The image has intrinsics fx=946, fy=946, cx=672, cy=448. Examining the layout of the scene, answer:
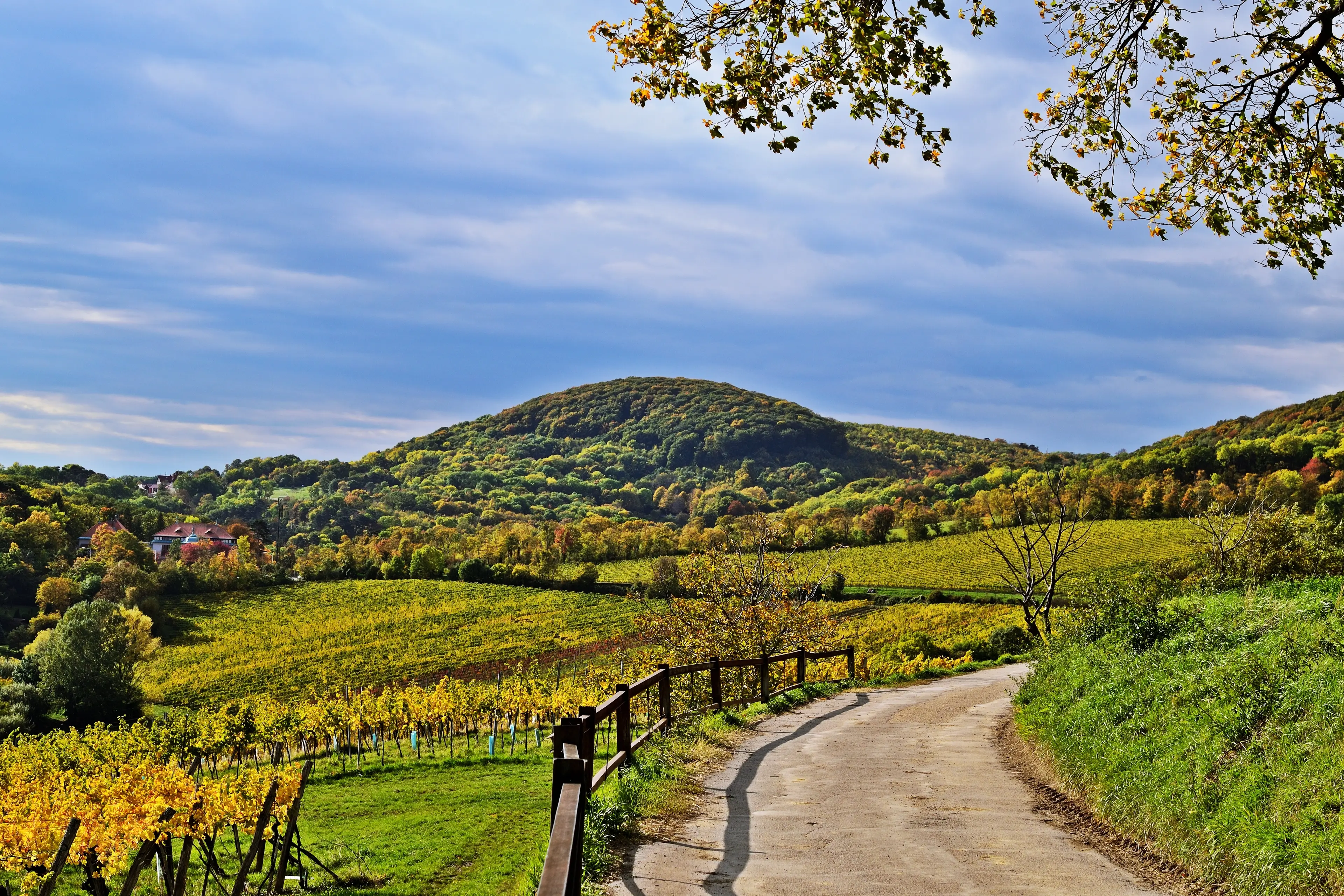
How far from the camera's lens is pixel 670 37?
7.56m

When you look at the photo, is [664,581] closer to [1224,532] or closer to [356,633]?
[356,633]

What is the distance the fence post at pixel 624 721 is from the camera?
9156 millimetres

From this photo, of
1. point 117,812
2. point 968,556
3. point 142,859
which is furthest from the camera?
point 968,556

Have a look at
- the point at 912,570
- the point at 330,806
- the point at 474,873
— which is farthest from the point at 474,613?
the point at 474,873

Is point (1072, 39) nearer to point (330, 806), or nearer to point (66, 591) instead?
point (330, 806)

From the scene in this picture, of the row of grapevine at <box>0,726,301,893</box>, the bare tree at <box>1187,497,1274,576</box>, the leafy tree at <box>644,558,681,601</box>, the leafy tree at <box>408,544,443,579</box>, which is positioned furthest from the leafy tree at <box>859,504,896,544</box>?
the row of grapevine at <box>0,726,301,893</box>

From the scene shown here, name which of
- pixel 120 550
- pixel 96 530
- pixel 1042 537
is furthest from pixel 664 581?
pixel 96 530

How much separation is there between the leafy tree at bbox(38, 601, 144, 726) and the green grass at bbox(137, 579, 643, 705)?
11.5 feet

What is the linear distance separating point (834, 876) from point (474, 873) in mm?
14086

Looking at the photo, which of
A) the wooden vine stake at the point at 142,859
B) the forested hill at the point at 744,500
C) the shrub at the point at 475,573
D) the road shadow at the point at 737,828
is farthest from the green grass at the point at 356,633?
the road shadow at the point at 737,828

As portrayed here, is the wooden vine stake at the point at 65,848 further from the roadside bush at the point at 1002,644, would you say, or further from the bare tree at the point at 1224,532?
the roadside bush at the point at 1002,644

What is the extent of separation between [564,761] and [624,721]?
152 inches

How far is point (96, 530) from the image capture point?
120250 mm

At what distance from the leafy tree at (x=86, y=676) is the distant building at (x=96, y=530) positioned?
59059 mm
